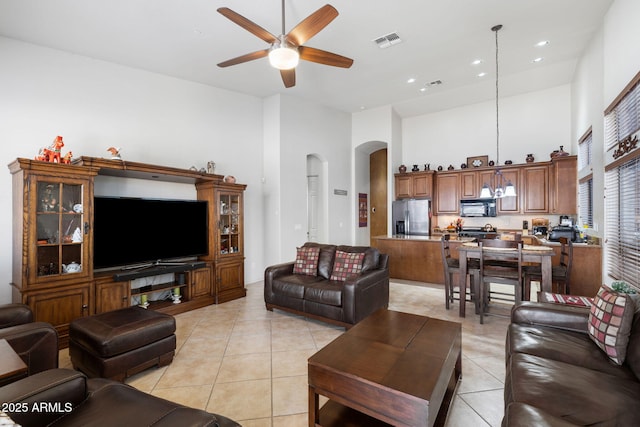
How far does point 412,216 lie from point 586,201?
320 cm

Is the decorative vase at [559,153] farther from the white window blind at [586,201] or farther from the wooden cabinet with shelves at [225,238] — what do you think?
the wooden cabinet with shelves at [225,238]

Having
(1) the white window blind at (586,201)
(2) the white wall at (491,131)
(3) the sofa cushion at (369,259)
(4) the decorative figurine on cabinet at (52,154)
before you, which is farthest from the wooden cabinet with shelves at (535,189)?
(4) the decorative figurine on cabinet at (52,154)

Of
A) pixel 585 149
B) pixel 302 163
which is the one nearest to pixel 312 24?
pixel 302 163

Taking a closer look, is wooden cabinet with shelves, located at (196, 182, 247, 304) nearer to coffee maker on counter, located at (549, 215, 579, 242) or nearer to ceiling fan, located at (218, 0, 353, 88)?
ceiling fan, located at (218, 0, 353, 88)

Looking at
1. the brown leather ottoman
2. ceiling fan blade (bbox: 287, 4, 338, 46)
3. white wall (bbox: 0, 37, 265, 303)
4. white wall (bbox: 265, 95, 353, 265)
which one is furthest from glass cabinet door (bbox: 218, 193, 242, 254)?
ceiling fan blade (bbox: 287, 4, 338, 46)

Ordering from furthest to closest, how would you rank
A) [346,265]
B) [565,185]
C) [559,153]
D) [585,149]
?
[559,153]
[565,185]
[585,149]
[346,265]

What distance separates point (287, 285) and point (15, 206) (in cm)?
320

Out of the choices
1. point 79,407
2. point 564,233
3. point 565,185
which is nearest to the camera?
point 79,407

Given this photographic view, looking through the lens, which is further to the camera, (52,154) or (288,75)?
(288,75)

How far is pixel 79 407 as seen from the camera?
1376 millimetres

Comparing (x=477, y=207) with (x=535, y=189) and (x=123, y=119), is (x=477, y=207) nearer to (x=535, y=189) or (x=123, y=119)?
(x=535, y=189)

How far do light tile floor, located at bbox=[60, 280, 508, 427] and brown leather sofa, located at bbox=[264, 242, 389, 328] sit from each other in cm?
20

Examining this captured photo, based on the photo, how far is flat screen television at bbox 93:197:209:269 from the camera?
3682 mm

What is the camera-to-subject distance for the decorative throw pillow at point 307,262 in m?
4.21
